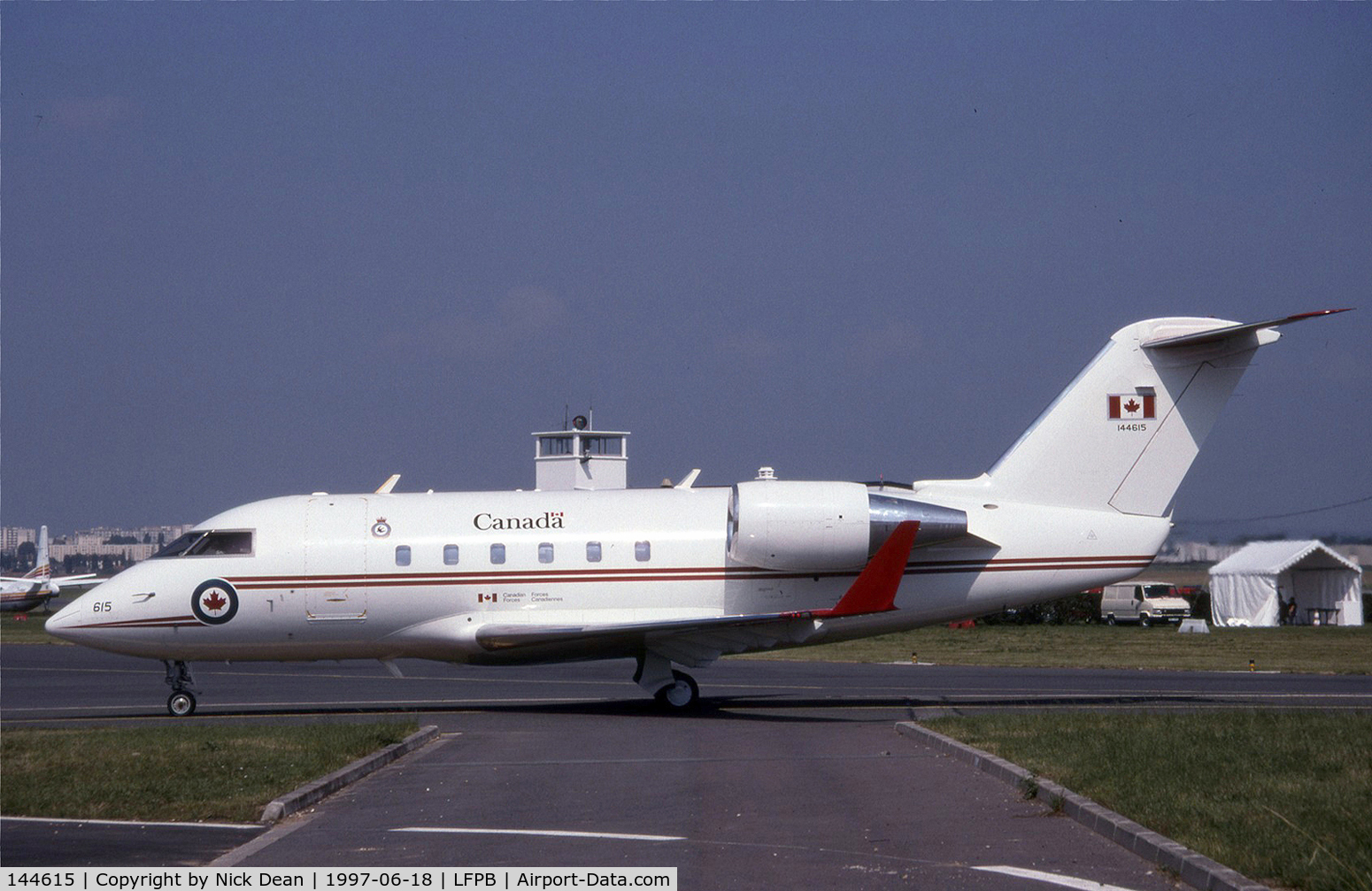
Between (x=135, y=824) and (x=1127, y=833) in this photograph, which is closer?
(x=1127, y=833)

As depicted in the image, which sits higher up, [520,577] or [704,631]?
[520,577]

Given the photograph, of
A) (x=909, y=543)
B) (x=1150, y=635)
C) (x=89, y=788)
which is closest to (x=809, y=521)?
(x=909, y=543)

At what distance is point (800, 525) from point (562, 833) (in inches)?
413

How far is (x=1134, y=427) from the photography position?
21.7 metres

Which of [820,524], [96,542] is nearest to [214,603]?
[820,524]

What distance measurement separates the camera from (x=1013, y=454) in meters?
21.8

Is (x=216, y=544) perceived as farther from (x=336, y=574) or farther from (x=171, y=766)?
(x=171, y=766)

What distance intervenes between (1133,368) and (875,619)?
5.94 metres

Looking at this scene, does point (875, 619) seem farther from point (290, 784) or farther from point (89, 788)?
point (89, 788)

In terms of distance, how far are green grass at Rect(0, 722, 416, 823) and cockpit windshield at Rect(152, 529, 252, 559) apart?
425cm

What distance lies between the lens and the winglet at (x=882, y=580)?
19.1m

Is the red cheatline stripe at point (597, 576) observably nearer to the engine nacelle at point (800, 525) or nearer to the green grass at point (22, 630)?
the engine nacelle at point (800, 525)

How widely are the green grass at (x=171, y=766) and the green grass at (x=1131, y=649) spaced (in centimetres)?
1641

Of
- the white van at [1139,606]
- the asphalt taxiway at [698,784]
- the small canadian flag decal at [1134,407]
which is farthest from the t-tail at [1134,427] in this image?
the white van at [1139,606]
